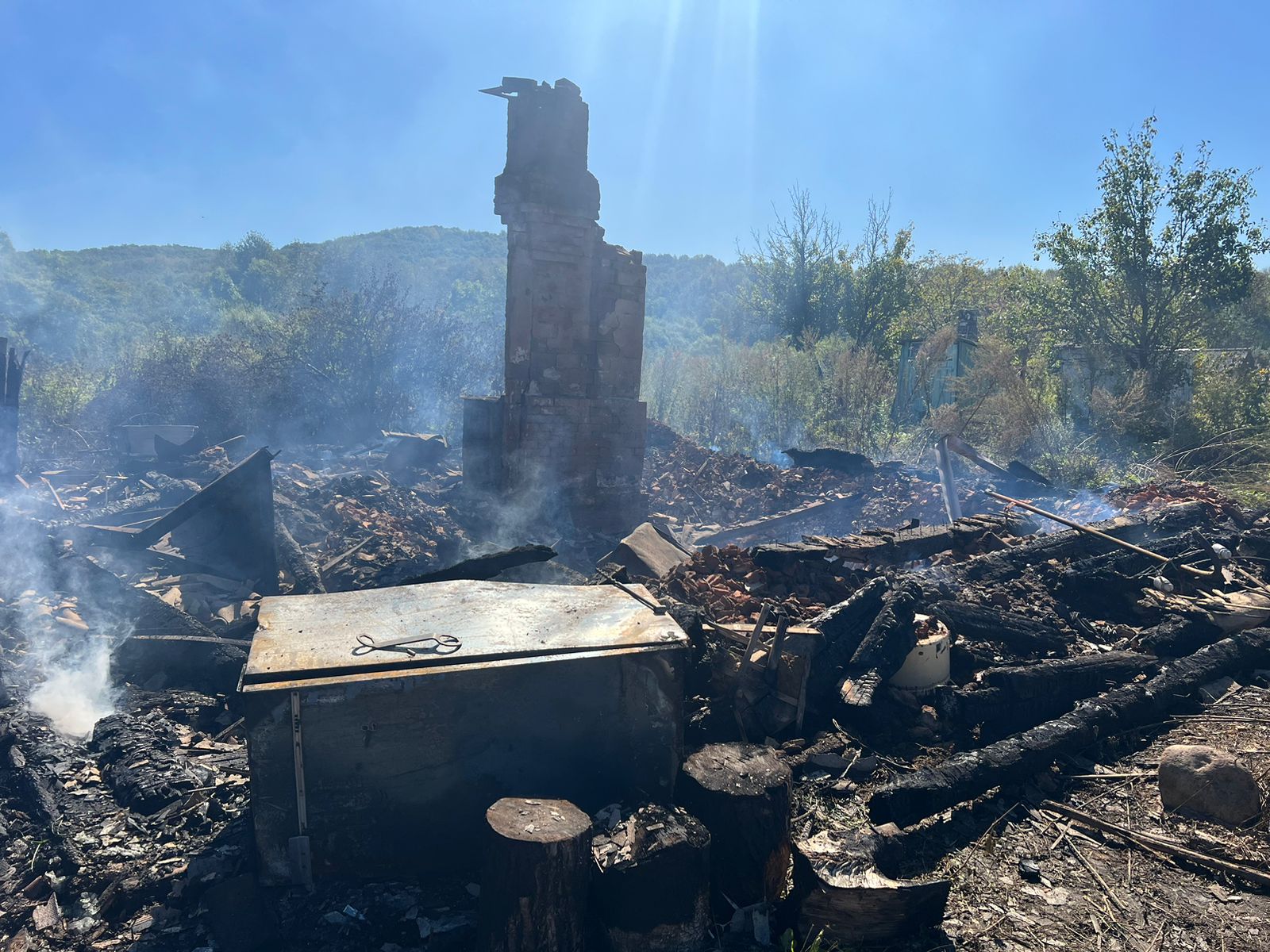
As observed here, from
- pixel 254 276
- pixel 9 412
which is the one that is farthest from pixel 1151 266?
pixel 254 276

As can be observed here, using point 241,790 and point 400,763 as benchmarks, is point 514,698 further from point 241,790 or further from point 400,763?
point 241,790

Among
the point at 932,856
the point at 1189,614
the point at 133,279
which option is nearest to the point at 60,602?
the point at 932,856

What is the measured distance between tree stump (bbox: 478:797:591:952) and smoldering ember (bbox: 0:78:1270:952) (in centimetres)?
2

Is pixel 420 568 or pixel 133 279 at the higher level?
pixel 133 279

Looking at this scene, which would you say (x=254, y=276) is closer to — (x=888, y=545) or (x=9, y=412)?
(x=9, y=412)

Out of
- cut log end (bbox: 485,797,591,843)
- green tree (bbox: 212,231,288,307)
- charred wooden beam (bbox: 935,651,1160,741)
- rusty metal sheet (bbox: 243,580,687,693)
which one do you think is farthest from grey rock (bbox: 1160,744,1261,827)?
green tree (bbox: 212,231,288,307)

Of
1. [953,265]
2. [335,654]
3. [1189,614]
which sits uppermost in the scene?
[953,265]

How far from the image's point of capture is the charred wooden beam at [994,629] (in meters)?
5.89

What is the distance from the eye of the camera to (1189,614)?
6.52 metres

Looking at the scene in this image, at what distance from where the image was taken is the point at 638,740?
3.85 meters

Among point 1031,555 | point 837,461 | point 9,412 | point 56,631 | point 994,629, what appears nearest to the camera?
point 994,629

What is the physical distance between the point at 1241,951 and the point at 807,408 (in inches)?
667

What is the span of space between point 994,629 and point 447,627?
14.5 feet

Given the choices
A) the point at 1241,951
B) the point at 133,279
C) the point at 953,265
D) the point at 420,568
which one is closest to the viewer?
the point at 1241,951
